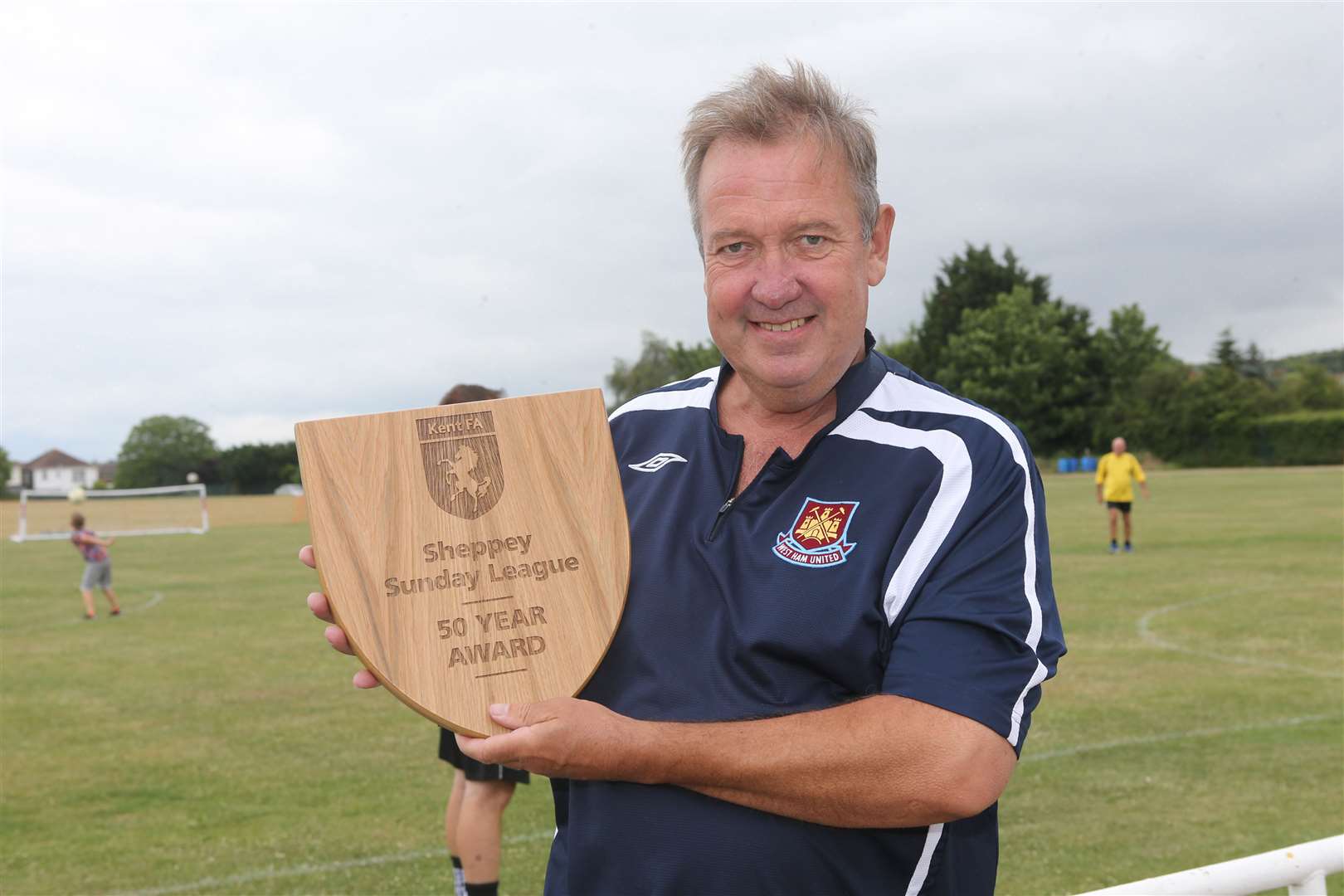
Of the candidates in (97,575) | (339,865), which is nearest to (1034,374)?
(97,575)

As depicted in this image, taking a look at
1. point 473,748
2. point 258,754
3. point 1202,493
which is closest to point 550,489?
point 473,748

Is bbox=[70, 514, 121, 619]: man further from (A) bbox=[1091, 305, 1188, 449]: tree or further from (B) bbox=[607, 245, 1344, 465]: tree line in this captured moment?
(A) bbox=[1091, 305, 1188, 449]: tree

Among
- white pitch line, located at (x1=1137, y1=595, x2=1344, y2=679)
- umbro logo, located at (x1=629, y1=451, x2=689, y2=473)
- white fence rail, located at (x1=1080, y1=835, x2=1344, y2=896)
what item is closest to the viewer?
white fence rail, located at (x1=1080, y1=835, x2=1344, y2=896)

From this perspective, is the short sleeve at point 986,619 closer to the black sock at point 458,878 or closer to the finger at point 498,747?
the finger at point 498,747

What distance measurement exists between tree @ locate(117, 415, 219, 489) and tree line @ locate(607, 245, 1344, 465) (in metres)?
35.6

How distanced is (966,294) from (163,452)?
65.6m

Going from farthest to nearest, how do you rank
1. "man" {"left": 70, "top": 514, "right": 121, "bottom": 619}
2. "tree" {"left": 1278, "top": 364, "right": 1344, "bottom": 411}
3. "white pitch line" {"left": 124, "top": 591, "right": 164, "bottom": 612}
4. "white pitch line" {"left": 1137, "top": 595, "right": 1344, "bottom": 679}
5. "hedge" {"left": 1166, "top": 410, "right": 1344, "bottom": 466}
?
"tree" {"left": 1278, "top": 364, "right": 1344, "bottom": 411} < "hedge" {"left": 1166, "top": 410, "right": 1344, "bottom": 466} < "white pitch line" {"left": 124, "top": 591, "right": 164, "bottom": 612} < "man" {"left": 70, "top": 514, "right": 121, "bottom": 619} < "white pitch line" {"left": 1137, "top": 595, "right": 1344, "bottom": 679}

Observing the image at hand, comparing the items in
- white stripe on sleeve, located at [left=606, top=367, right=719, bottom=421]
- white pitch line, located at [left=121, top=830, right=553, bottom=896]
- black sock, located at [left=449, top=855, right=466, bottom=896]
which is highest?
white stripe on sleeve, located at [left=606, top=367, right=719, bottom=421]

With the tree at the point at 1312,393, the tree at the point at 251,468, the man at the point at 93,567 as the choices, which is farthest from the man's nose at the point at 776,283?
the tree at the point at 251,468

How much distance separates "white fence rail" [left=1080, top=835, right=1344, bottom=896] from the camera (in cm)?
222

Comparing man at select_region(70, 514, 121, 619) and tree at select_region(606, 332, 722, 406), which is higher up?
tree at select_region(606, 332, 722, 406)

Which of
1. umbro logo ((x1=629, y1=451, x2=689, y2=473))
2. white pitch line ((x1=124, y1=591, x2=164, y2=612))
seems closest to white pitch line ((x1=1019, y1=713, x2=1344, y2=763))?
umbro logo ((x1=629, y1=451, x2=689, y2=473))

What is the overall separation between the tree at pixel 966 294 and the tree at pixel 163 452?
46.0m

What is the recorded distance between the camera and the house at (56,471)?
113875mm
